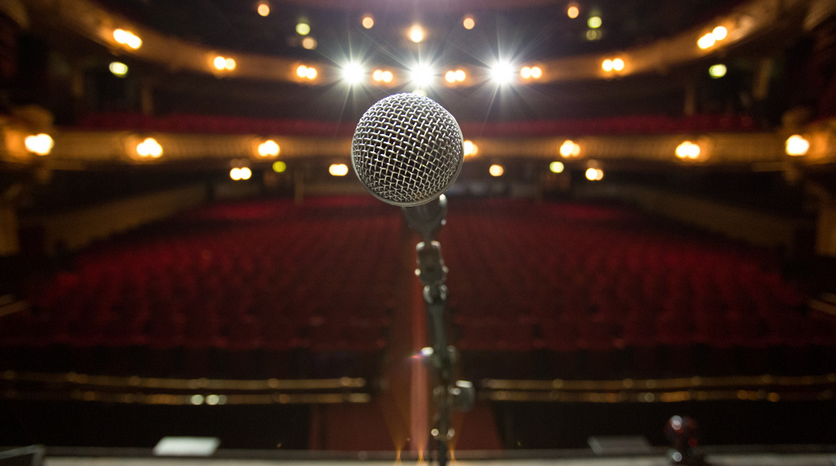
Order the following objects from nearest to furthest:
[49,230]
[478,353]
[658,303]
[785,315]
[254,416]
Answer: [254,416], [478,353], [785,315], [658,303], [49,230]

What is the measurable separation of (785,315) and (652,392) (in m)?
1.77

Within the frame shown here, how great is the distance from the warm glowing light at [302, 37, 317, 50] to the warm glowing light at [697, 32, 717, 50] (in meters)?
10.2

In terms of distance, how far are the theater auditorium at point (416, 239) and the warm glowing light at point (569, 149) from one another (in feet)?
0.09

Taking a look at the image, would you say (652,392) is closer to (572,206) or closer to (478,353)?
(478,353)

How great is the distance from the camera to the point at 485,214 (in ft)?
36.2

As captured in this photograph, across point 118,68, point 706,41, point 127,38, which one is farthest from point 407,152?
point 118,68

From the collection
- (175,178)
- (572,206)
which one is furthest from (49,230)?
(572,206)

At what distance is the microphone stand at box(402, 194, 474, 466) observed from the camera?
0.69 metres

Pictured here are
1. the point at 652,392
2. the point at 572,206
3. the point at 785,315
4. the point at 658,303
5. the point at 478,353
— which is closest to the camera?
the point at 652,392

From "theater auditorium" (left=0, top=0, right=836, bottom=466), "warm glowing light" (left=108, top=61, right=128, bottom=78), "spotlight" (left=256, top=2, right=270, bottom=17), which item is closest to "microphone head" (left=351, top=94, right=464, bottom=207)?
"theater auditorium" (left=0, top=0, right=836, bottom=466)

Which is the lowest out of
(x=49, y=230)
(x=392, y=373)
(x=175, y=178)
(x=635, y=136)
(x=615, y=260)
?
(x=392, y=373)

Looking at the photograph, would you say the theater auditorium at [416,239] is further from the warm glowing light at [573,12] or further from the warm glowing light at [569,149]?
the warm glowing light at [573,12]

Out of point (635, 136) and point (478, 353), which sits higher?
point (635, 136)

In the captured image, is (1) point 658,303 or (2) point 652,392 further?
(1) point 658,303
